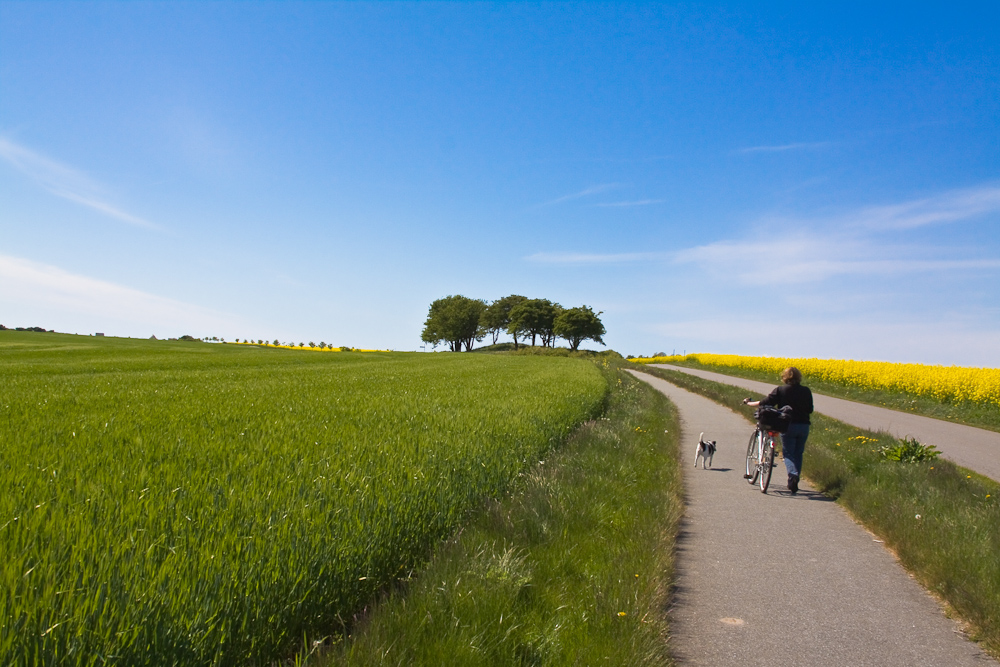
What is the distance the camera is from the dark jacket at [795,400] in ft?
30.2

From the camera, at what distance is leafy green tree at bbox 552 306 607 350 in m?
110

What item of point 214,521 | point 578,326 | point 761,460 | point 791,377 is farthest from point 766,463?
point 578,326

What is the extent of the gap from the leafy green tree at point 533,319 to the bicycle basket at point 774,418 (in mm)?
101352

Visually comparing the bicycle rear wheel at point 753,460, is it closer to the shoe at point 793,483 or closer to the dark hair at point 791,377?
the shoe at point 793,483

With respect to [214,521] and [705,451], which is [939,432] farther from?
[214,521]

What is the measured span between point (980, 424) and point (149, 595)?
83.8 feet

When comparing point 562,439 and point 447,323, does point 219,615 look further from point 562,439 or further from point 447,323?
point 447,323

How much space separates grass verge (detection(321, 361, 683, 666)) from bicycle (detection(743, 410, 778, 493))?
2.23 m

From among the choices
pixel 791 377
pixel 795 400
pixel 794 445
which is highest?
pixel 791 377

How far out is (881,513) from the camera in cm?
722

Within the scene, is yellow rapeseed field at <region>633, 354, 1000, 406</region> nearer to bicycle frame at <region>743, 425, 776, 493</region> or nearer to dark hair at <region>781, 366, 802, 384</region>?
bicycle frame at <region>743, 425, 776, 493</region>

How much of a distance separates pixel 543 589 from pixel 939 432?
17.8 m

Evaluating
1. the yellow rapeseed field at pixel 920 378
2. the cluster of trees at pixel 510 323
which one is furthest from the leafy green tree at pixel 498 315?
the yellow rapeseed field at pixel 920 378

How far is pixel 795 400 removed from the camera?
932 cm
